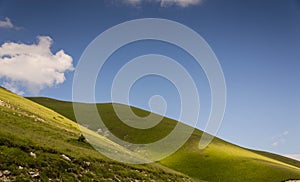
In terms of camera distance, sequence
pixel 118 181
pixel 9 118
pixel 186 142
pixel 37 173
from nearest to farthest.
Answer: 1. pixel 37 173
2. pixel 118 181
3. pixel 9 118
4. pixel 186 142

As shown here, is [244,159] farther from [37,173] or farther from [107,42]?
[37,173]

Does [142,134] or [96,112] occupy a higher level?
[96,112]

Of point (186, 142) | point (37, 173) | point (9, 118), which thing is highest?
point (186, 142)

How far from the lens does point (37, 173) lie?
2475cm

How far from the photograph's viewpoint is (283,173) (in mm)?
75812

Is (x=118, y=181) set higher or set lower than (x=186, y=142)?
lower

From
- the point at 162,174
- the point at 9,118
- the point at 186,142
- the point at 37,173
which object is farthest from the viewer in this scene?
the point at 186,142

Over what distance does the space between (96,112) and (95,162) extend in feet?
341

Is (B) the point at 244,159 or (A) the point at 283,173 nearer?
(A) the point at 283,173

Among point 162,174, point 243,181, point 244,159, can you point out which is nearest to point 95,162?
point 162,174

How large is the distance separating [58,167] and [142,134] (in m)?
82.2

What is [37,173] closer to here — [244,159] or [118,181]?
[118,181]

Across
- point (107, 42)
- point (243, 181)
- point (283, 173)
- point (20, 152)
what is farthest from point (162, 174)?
point (283, 173)

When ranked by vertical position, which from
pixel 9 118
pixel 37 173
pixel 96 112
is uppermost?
pixel 96 112
